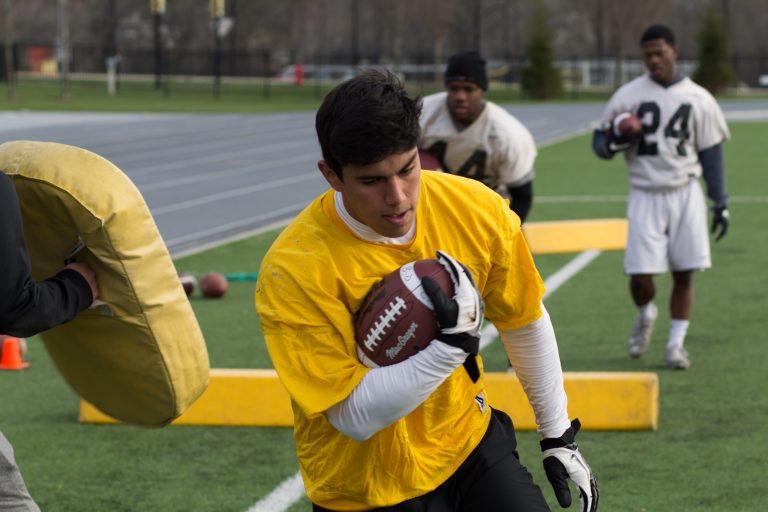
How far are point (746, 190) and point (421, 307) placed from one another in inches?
701

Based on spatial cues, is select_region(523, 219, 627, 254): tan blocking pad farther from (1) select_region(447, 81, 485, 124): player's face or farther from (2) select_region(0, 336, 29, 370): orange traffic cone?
(2) select_region(0, 336, 29, 370): orange traffic cone

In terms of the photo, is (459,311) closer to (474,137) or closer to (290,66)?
(474,137)

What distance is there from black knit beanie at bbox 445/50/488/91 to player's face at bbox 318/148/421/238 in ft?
14.9

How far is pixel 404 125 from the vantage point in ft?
11.2

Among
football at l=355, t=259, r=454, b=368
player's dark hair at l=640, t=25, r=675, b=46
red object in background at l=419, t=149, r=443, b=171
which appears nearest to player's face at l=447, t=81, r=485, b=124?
red object in background at l=419, t=149, r=443, b=171

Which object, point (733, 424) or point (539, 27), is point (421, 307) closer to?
point (733, 424)

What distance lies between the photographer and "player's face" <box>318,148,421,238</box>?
3.44m

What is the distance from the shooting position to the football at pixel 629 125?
8.80 metres

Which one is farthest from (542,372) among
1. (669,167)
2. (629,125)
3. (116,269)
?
(669,167)

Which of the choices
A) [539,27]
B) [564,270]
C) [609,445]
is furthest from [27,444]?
[539,27]

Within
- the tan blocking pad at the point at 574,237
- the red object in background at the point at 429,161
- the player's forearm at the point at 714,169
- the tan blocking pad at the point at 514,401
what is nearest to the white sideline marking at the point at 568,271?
the tan blocking pad at the point at 574,237

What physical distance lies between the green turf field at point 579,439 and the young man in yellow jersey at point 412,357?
2243 millimetres

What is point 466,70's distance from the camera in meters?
8.00

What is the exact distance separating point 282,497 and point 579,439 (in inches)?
67.2
